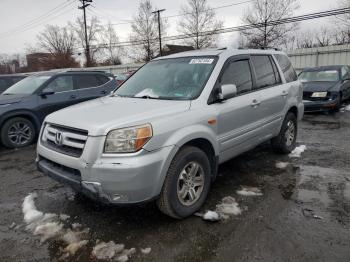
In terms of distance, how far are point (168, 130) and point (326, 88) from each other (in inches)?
337

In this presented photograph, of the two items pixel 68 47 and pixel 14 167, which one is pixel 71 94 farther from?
pixel 68 47

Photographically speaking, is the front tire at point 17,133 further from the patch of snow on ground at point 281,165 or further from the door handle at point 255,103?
the patch of snow on ground at point 281,165

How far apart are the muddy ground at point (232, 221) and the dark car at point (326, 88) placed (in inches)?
206

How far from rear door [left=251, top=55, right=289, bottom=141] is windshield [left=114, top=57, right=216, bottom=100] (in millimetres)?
1045

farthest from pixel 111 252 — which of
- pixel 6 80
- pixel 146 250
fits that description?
pixel 6 80

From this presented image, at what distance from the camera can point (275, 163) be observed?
16.8 ft

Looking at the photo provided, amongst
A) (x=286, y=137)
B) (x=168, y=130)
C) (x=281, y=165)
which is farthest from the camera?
(x=286, y=137)

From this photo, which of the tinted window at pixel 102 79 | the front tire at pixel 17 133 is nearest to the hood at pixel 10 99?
the front tire at pixel 17 133

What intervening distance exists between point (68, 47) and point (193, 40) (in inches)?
1001

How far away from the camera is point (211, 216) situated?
3293 millimetres

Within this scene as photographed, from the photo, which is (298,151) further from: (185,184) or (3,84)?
(3,84)

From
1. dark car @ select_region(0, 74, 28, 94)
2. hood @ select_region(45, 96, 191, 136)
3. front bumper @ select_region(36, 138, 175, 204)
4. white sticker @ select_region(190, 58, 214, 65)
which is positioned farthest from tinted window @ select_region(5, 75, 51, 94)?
front bumper @ select_region(36, 138, 175, 204)

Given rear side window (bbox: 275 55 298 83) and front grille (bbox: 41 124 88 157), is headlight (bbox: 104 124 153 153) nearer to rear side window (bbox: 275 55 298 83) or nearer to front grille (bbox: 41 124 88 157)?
front grille (bbox: 41 124 88 157)

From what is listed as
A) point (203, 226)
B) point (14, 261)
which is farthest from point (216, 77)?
point (14, 261)
